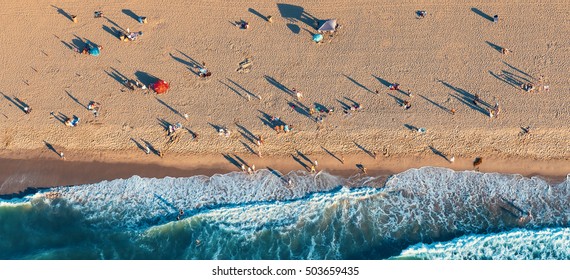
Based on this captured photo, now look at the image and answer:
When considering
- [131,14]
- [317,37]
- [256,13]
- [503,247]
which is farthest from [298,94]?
[503,247]

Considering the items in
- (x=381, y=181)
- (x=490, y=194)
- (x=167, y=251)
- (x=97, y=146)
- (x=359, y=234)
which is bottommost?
(x=167, y=251)

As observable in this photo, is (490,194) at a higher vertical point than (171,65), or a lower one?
higher

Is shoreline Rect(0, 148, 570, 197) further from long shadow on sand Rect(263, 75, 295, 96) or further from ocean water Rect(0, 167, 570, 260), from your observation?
long shadow on sand Rect(263, 75, 295, 96)

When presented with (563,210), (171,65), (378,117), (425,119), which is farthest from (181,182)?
(563,210)

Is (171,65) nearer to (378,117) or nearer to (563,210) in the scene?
(378,117)

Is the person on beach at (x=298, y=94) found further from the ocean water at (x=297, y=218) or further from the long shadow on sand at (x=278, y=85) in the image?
the ocean water at (x=297, y=218)

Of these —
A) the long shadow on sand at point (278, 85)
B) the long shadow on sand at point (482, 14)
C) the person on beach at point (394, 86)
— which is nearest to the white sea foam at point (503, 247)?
the person on beach at point (394, 86)
